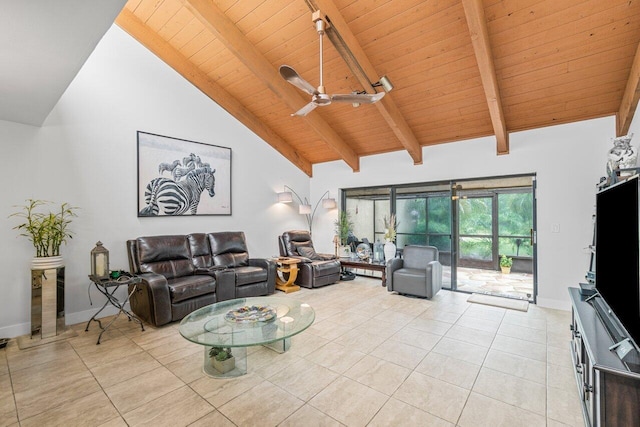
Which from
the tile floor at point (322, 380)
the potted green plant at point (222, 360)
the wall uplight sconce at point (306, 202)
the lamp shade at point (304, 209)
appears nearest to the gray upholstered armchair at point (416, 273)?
the tile floor at point (322, 380)

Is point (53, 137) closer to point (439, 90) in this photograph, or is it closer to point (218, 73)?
point (218, 73)

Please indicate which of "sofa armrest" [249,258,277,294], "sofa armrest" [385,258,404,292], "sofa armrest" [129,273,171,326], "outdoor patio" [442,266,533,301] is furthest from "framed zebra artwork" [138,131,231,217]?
"outdoor patio" [442,266,533,301]

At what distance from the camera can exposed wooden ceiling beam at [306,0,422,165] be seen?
3.15 meters

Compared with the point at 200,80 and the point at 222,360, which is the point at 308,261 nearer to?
the point at 222,360

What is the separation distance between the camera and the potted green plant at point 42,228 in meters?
3.26

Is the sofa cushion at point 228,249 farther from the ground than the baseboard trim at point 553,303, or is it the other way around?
the sofa cushion at point 228,249

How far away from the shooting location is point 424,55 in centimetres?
363

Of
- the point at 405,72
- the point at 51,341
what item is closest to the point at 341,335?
the point at 51,341

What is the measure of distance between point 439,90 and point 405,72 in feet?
1.89

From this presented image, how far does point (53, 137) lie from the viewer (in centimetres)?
357

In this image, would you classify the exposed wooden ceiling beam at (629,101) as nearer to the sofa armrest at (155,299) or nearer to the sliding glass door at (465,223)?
the sliding glass door at (465,223)

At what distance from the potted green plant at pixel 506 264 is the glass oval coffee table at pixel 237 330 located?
5.46 m

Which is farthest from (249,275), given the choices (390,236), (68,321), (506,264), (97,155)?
(506,264)

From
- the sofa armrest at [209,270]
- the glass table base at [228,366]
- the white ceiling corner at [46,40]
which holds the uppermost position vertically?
the white ceiling corner at [46,40]
